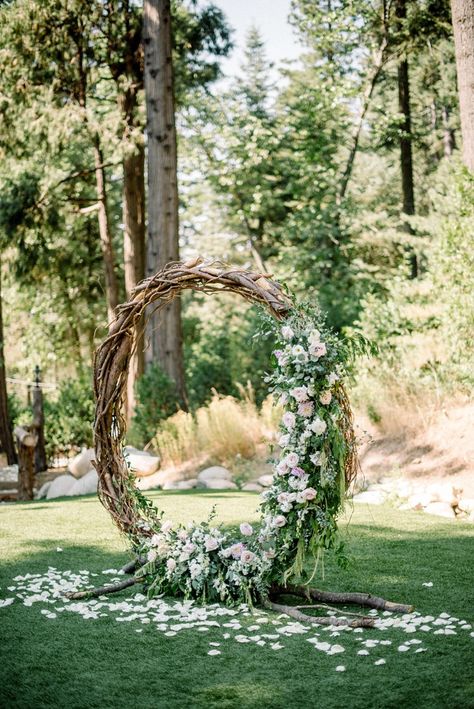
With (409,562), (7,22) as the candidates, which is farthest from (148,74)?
(409,562)

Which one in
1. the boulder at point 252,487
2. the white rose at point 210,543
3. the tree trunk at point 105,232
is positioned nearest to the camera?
the white rose at point 210,543

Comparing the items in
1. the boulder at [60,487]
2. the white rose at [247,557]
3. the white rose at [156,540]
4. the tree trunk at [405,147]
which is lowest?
the boulder at [60,487]

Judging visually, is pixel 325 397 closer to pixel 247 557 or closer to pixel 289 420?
pixel 289 420

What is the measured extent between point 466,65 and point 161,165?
4686mm

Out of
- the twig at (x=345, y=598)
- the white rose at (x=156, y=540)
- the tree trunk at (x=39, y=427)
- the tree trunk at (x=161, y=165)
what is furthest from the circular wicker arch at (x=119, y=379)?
the tree trunk at (x=39, y=427)

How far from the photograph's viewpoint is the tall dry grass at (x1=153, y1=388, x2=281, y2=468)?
10.0 metres

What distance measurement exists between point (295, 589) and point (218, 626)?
569 millimetres

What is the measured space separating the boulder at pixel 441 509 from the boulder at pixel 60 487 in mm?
5326

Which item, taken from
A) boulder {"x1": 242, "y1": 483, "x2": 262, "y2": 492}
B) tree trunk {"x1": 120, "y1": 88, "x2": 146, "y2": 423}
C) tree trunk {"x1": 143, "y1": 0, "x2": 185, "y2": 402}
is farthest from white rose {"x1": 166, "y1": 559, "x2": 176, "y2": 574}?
tree trunk {"x1": 120, "y1": 88, "x2": 146, "y2": 423}

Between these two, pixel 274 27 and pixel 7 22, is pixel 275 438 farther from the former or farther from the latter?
pixel 274 27

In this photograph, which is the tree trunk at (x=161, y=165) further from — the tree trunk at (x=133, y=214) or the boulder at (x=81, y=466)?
the tree trunk at (x=133, y=214)

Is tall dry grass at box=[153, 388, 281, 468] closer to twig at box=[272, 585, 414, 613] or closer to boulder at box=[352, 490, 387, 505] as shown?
boulder at box=[352, 490, 387, 505]

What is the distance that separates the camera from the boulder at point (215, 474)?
9.36m

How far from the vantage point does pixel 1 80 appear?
13.4 meters
